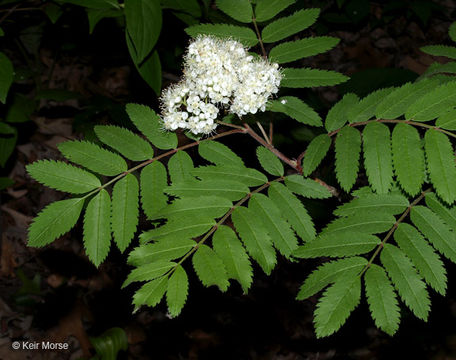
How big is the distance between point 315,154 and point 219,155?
467 millimetres

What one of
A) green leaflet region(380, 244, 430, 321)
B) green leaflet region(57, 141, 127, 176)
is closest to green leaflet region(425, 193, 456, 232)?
green leaflet region(380, 244, 430, 321)

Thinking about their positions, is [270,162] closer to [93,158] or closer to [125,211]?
[125,211]

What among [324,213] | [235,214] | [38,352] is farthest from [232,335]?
[235,214]

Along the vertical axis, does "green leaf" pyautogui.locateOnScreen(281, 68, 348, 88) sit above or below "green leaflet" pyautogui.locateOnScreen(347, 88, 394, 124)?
above

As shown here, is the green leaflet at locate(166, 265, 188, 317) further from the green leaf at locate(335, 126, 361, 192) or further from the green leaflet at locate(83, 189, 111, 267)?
the green leaf at locate(335, 126, 361, 192)

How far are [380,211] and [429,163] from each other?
12.7 inches

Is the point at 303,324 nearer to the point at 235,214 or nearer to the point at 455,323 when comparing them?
the point at 455,323

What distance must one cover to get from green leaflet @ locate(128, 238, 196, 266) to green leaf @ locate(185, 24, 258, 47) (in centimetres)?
109

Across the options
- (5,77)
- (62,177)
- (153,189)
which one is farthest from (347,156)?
(5,77)

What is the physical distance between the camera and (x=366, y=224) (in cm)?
196

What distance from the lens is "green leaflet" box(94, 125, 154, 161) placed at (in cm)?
219

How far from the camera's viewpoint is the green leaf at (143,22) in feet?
8.92

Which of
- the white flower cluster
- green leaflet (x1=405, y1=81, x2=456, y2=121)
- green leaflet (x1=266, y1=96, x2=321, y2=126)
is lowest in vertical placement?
green leaflet (x1=405, y1=81, x2=456, y2=121)

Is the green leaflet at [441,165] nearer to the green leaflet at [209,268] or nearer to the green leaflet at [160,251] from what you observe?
the green leaflet at [209,268]
